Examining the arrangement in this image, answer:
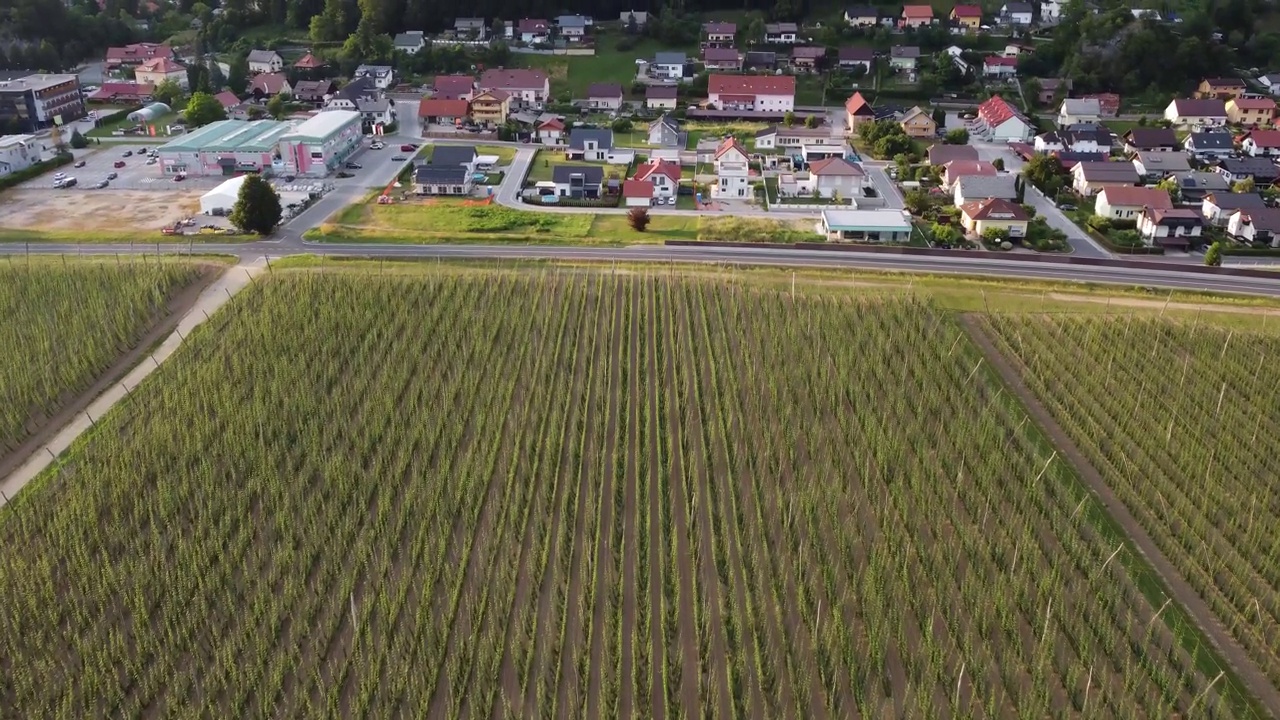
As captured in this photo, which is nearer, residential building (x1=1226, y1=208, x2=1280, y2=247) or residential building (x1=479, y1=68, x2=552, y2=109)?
residential building (x1=1226, y1=208, x2=1280, y2=247)

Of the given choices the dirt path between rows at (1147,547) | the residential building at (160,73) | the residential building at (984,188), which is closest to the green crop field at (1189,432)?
the dirt path between rows at (1147,547)

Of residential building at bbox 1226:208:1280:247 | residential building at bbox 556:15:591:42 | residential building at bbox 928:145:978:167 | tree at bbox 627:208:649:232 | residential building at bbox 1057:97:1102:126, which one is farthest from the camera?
residential building at bbox 556:15:591:42

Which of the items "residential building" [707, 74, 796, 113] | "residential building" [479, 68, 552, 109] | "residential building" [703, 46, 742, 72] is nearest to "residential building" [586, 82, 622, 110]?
"residential building" [479, 68, 552, 109]

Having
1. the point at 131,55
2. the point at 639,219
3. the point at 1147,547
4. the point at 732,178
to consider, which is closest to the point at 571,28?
the point at 131,55

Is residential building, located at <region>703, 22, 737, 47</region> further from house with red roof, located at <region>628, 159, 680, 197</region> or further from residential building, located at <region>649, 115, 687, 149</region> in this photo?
house with red roof, located at <region>628, 159, 680, 197</region>

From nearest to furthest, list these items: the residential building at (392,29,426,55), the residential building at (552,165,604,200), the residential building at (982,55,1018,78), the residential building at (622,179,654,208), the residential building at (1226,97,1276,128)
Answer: the residential building at (622,179,654,208)
the residential building at (552,165,604,200)
the residential building at (1226,97,1276,128)
the residential building at (982,55,1018,78)
the residential building at (392,29,426,55)

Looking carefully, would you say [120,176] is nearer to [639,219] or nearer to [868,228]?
[639,219]

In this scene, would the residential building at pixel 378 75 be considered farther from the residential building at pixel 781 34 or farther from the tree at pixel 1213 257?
the tree at pixel 1213 257

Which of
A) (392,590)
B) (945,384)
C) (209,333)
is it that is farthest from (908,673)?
(209,333)
